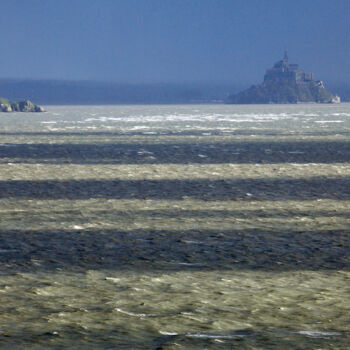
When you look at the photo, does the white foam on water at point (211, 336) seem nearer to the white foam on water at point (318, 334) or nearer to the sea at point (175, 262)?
the sea at point (175, 262)

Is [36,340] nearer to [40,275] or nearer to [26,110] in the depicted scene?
[40,275]

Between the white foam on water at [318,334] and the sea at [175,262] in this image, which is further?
the sea at [175,262]

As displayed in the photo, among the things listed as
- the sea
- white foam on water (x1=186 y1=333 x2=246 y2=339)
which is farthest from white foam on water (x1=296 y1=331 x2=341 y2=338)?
white foam on water (x1=186 y1=333 x2=246 y2=339)

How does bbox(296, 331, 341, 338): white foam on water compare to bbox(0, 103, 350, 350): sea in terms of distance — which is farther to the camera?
bbox(0, 103, 350, 350): sea

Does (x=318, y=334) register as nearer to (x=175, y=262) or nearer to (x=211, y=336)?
(x=211, y=336)

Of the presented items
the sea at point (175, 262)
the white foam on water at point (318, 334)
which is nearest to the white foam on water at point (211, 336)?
the sea at point (175, 262)

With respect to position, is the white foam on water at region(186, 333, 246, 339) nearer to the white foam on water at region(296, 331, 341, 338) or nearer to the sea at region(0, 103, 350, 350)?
the sea at region(0, 103, 350, 350)

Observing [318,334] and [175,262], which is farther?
[175,262]

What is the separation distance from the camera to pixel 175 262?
47.8ft

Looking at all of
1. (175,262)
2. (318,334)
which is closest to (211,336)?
(318,334)

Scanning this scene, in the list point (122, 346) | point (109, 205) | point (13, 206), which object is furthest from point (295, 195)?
point (122, 346)

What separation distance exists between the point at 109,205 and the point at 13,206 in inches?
95.4

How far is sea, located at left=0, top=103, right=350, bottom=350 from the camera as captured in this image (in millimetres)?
10430

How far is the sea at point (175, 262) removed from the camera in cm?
1043
